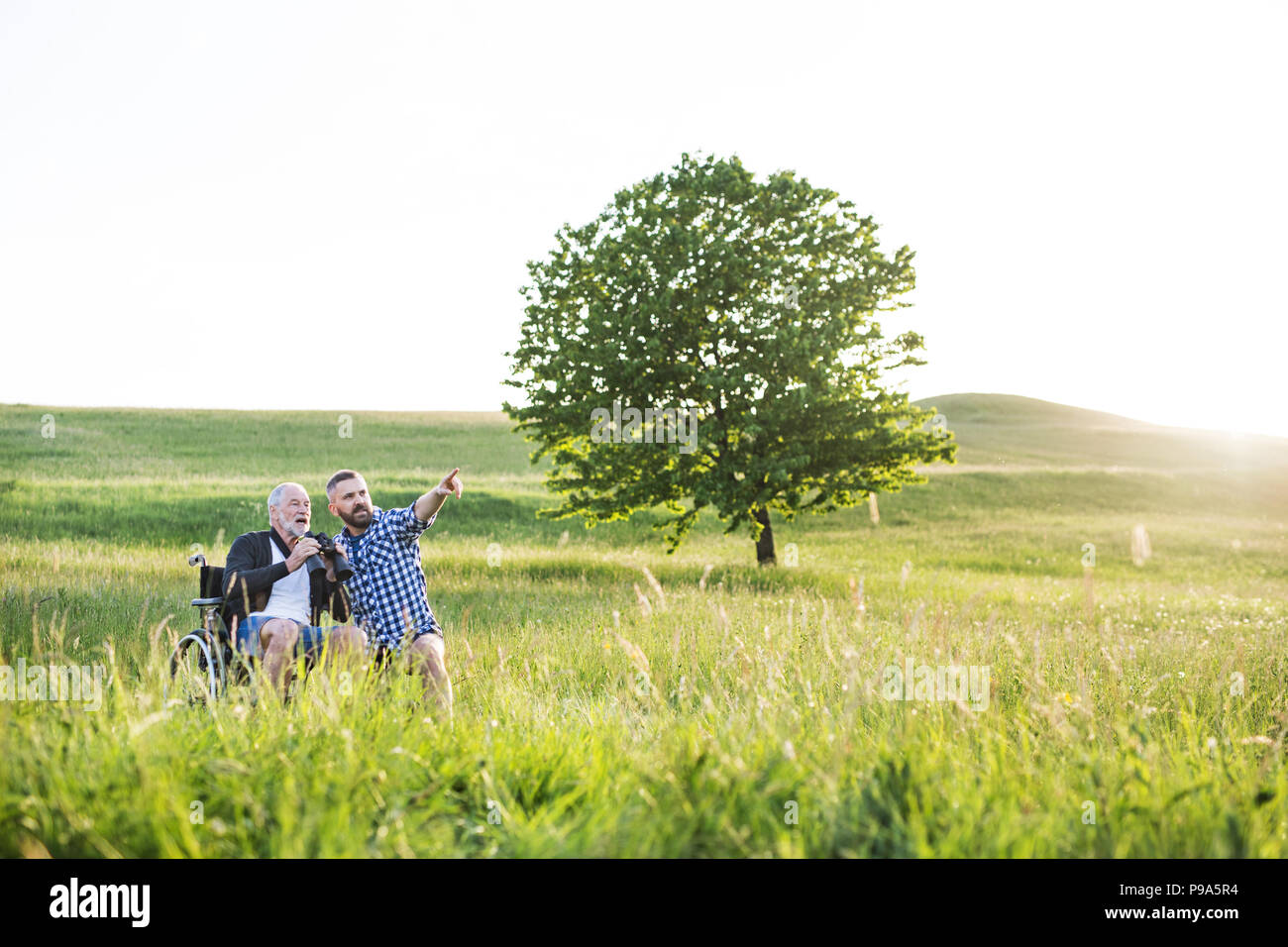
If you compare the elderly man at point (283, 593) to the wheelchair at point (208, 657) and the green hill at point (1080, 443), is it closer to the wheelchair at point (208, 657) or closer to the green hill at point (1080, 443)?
the wheelchair at point (208, 657)

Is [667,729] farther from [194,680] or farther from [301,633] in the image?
[301,633]

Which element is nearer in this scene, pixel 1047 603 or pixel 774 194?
pixel 1047 603

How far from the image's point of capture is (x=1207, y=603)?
48.6 feet

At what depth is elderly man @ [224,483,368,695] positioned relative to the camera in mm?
5211

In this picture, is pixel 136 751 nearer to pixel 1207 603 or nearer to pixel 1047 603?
pixel 1047 603

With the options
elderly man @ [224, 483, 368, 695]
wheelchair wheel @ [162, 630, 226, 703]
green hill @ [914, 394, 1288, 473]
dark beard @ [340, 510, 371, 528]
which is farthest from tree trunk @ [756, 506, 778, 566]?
green hill @ [914, 394, 1288, 473]

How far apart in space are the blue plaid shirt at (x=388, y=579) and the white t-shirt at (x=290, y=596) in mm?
317

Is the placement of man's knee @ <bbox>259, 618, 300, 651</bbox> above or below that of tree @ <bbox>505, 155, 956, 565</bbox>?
below

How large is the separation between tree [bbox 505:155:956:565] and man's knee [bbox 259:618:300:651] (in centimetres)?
910

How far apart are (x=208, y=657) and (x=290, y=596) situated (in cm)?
131

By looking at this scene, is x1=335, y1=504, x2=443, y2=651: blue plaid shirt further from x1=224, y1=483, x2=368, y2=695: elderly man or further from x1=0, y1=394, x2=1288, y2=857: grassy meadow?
x1=0, y1=394, x2=1288, y2=857: grassy meadow

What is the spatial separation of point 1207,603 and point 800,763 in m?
15.4
